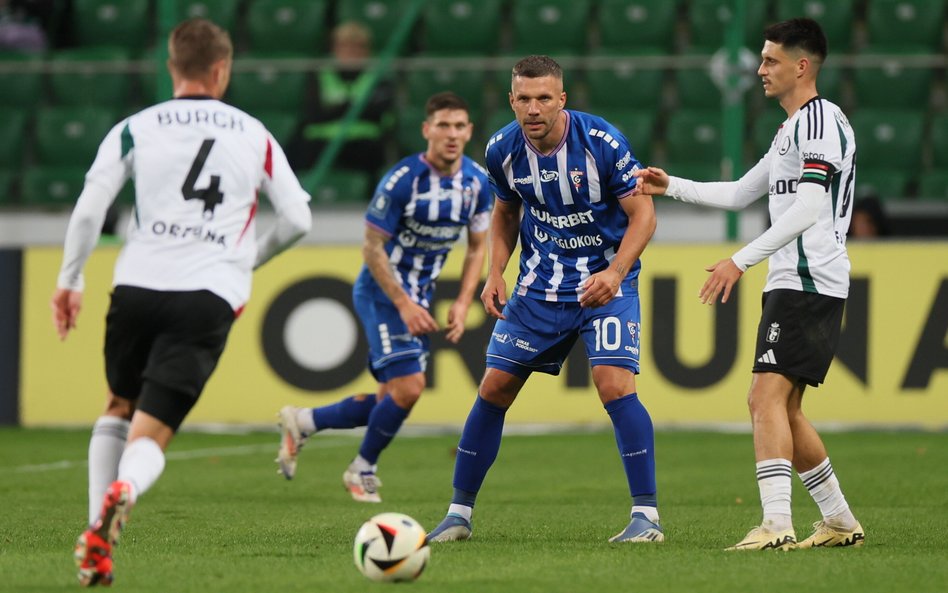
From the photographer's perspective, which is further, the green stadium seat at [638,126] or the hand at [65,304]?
the green stadium seat at [638,126]

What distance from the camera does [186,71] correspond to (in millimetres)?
5789

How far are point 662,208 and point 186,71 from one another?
875 cm

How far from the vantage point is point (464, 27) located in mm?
16375

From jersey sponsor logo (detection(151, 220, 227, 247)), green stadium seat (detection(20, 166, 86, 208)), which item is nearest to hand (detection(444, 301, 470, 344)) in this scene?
jersey sponsor logo (detection(151, 220, 227, 247))

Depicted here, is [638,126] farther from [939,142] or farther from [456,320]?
[456,320]

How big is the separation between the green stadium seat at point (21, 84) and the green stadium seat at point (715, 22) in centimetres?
617

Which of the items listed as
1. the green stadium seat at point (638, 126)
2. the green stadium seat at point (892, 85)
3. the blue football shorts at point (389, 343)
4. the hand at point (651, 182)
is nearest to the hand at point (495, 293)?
the hand at point (651, 182)

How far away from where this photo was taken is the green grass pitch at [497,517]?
5668 millimetres

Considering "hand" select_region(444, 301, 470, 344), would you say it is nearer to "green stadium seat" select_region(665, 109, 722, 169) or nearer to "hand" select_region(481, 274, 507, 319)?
"hand" select_region(481, 274, 507, 319)

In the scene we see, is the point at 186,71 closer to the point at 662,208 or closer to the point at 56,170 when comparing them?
the point at 662,208

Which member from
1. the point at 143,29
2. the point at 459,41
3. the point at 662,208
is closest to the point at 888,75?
the point at 662,208

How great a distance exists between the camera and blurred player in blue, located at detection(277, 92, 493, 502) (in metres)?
9.32

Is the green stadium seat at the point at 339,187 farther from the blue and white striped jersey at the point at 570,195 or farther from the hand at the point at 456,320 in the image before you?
the blue and white striped jersey at the point at 570,195

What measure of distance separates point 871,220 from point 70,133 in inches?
289
